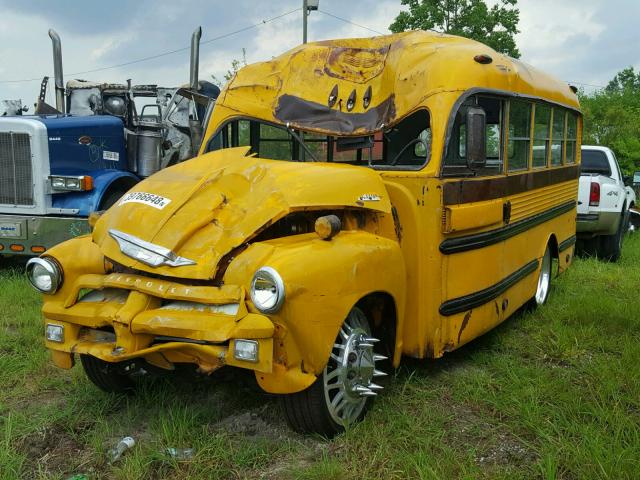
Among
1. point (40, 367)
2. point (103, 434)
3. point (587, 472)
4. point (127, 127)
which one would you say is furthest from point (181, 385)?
point (127, 127)

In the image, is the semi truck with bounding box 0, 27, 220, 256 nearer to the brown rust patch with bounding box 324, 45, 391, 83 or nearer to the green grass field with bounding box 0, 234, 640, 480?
the brown rust patch with bounding box 324, 45, 391, 83

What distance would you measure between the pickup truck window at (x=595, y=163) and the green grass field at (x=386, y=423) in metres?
5.75

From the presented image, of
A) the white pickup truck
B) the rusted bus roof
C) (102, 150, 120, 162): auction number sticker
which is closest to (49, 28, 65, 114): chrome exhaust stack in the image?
(102, 150, 120, 162): auction number sticker

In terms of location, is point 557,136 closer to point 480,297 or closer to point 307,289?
point 480,297

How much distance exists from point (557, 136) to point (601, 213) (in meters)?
3.59

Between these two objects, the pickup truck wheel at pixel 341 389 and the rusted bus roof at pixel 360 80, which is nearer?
the pickup truck wheel at pixel 341 389

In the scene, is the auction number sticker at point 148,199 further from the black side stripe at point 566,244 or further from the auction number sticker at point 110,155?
the black side stripe at point 566,244

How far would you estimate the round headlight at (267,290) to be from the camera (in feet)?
9.18

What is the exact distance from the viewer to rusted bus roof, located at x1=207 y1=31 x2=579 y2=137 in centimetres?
414

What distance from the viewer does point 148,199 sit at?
3482 mm

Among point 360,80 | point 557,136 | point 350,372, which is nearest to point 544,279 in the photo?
point 557,136

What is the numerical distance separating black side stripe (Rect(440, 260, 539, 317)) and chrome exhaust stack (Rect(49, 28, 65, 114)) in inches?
250

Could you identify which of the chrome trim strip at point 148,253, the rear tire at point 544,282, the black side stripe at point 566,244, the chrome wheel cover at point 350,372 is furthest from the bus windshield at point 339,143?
the black side stripe at point 566,244

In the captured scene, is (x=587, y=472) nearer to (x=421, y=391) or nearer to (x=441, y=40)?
(x=421, y=391)
